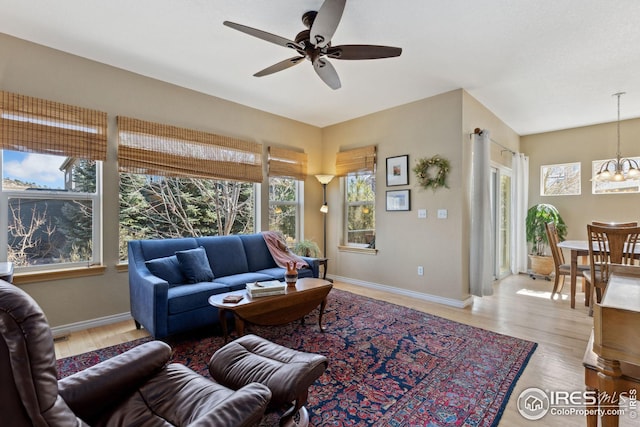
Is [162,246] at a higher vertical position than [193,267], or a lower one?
higher

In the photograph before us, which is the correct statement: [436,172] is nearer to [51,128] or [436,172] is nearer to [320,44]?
[320,44]

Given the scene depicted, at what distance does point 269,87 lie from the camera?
3670 mm

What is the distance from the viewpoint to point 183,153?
3.64 meters

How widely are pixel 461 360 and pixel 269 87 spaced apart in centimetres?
348

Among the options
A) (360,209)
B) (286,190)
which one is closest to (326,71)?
(286,190)

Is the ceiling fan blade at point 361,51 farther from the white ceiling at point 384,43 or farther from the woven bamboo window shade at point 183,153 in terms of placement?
the woven bamboo window shade at point 183,153

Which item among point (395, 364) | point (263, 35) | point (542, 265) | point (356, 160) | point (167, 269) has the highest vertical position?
point (263, 35)

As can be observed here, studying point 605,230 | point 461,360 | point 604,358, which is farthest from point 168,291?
point 605,230

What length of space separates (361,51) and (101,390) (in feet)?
8.11

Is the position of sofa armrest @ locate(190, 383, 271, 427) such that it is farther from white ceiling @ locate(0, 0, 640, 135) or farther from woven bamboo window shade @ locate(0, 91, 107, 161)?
woven bamboo window shade @ locate(0, 91, 107, 161)

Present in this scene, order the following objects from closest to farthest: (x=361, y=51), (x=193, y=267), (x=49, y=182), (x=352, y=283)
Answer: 1. (x=361, y=51)
2. (x=49, y=182)
3. (x=193, y=267)
4. (x=352, y=283)

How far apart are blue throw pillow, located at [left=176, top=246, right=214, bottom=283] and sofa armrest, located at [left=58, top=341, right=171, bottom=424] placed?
168 centimetres

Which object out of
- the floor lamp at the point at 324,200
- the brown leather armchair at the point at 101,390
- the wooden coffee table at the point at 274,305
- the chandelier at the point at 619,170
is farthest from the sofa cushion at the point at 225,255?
the chandelier at the point at 619,170

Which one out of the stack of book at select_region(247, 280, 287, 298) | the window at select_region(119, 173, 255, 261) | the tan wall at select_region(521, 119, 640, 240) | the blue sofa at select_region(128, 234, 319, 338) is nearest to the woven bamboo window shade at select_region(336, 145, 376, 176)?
the window at select_region(119, 173, 255, 261)
